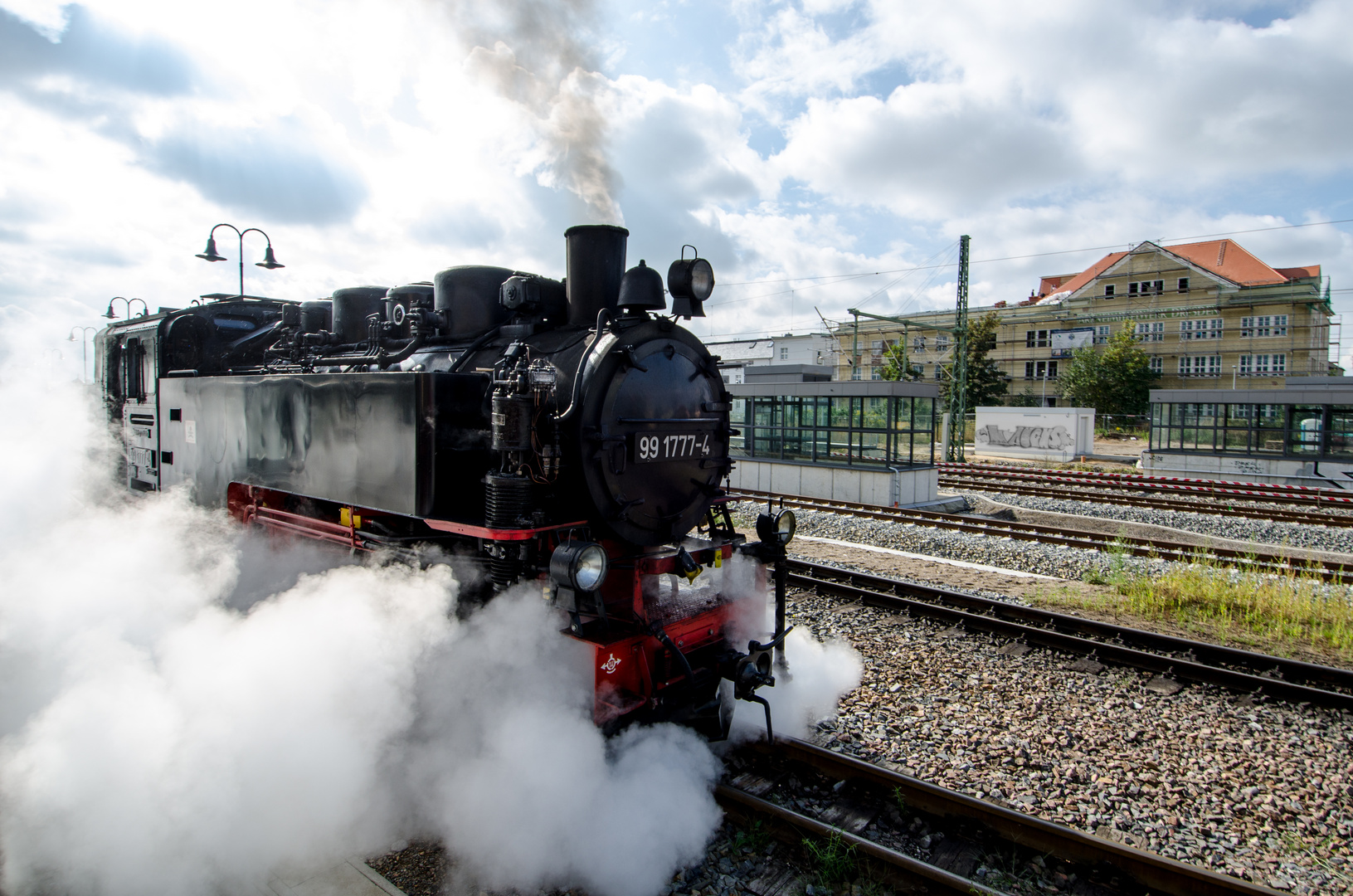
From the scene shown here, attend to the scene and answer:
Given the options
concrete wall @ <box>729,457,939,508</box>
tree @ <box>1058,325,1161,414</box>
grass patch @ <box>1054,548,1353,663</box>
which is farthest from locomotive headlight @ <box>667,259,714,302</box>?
tree @ <box>1058,325,1161,414</box>

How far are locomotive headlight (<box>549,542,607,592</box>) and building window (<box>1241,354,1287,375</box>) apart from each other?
45079 millimetres

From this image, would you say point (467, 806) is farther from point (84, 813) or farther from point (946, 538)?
point (946, 538)

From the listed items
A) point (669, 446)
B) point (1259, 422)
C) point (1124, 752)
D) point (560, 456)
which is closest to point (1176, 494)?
point (1259, 422)

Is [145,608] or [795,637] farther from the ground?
[145,608]

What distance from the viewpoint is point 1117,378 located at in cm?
3606

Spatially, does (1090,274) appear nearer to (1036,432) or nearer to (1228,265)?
(1228,265)

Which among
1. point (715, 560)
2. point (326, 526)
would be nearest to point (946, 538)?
point (715, 560)

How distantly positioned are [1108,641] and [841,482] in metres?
8.41

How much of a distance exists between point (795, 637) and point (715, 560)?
1.29 meters

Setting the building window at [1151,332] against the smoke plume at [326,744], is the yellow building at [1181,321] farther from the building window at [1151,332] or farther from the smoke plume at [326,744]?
the smoke plume at [326,744]

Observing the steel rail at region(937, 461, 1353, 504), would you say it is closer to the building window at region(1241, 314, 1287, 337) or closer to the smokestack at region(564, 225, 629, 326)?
the smokestack at region(564, 225, 629, 326)

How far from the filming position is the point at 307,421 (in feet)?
17.2

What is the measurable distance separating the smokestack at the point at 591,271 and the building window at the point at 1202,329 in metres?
44.1

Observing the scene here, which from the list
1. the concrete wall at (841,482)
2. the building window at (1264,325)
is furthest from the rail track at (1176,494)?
the building window at (1264,325)
